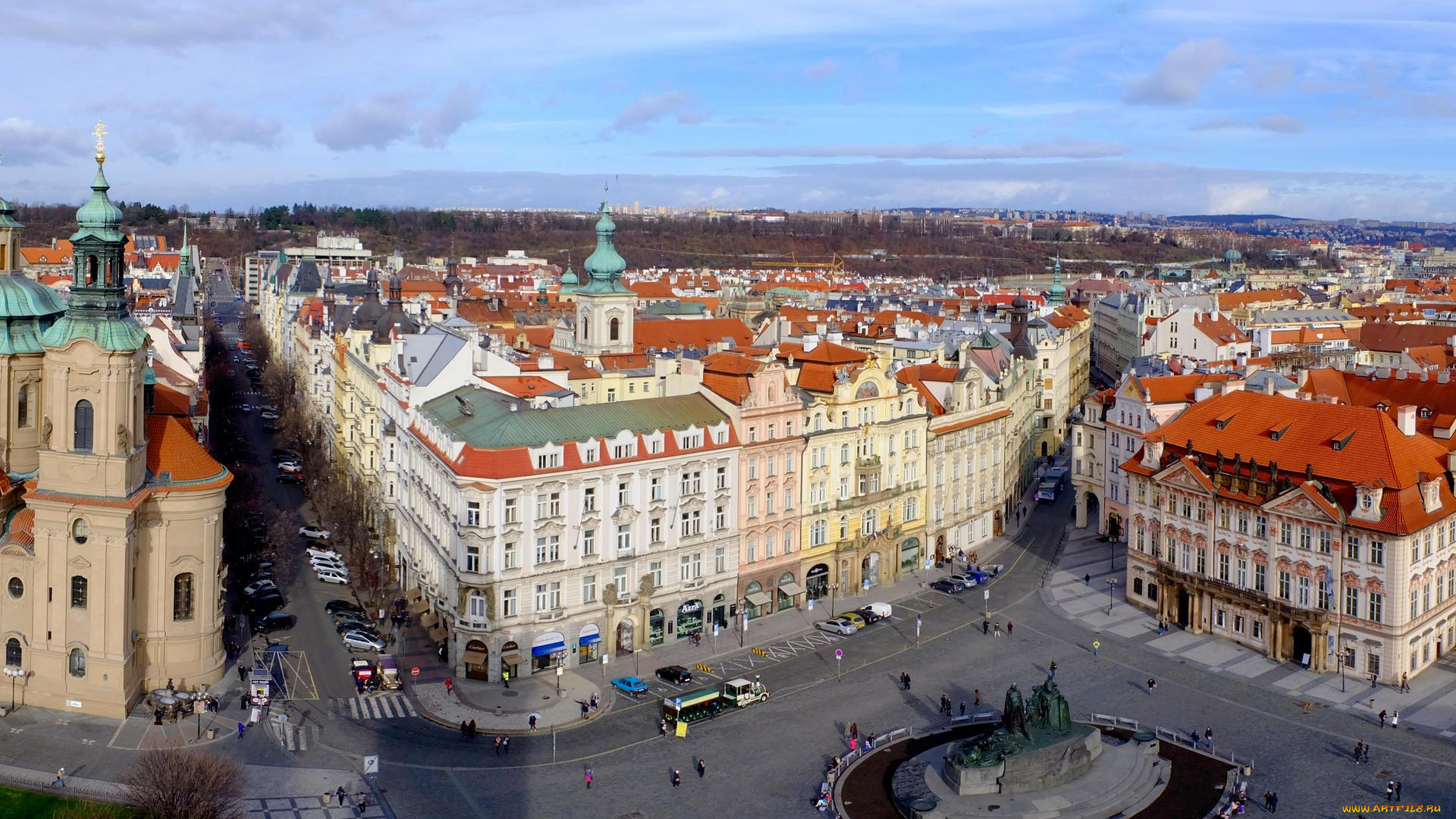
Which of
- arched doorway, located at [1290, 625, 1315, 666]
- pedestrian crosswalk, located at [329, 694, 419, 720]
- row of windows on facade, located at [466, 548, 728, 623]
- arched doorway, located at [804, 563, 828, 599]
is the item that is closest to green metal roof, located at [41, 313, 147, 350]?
pedestrian crosswalk, located at [329, 694, 419, 720]

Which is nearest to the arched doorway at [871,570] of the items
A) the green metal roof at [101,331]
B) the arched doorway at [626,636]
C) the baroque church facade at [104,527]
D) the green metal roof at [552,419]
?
the green metal roof at [552,419]

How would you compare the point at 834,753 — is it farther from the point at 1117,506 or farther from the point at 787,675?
the point at 1117,506

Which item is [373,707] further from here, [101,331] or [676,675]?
[101,331]

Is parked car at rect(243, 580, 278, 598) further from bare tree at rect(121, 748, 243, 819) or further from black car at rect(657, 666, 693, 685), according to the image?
bare tree at rect(121, 748, 243, 819)

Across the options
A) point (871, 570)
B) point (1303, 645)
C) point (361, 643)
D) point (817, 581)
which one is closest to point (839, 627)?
point (817, 581)

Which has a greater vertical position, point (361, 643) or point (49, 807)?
point (361, 643)

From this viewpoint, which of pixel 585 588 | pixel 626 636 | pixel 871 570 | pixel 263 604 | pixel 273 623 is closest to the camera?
pixel 585 588
